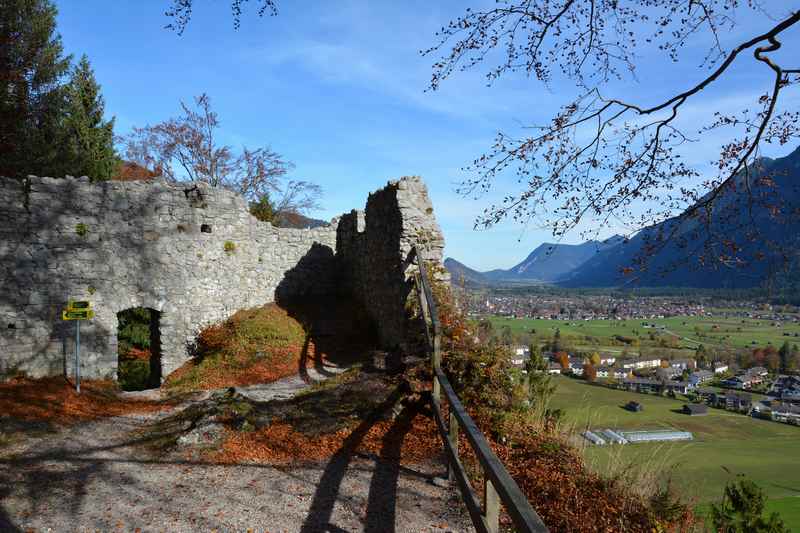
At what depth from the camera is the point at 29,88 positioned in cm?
1775

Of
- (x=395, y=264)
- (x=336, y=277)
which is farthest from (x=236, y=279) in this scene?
(x=395, y=264)

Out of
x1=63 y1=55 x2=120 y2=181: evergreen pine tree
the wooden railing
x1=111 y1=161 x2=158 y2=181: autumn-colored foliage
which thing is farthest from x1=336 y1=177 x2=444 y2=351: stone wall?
x1=111 y1=161 x2=158 y2=181: autumn-colored foliage

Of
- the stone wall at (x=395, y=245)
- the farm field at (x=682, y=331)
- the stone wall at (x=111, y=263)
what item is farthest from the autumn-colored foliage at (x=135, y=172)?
the farm field at (x=682, y=331)

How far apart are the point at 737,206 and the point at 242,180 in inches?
982

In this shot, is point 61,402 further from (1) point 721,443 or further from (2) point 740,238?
(1) point 721,443

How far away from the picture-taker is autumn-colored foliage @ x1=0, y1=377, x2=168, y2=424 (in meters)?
6.97

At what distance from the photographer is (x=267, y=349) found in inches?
446

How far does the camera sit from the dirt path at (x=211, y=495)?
355 cm

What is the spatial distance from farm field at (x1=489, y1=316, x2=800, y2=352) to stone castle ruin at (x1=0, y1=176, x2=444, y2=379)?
1186 centimetres

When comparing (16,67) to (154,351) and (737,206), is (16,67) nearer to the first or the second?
(154,351)

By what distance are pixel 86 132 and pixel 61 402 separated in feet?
46.6

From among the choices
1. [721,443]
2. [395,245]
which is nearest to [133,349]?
[395,245]

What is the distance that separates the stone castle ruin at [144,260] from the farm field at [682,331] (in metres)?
11.9

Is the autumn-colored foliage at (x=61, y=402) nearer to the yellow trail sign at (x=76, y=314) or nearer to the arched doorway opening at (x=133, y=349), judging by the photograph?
the yellow trail sign at (x=76, y=314)
